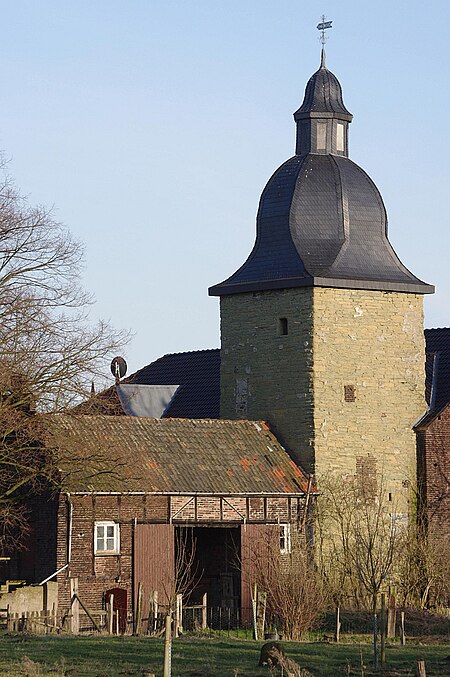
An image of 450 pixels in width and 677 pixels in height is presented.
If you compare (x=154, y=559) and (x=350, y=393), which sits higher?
(x=350, y=393)

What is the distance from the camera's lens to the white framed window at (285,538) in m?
37.7

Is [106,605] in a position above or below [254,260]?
below

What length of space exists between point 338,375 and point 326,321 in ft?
4.59

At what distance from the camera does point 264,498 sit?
37562mm

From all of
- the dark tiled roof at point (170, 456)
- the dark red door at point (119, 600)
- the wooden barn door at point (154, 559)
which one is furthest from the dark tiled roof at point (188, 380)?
the dark red door at point (119, 600)

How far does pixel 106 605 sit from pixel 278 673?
12.5 m

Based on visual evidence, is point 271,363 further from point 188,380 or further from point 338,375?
point 188,380

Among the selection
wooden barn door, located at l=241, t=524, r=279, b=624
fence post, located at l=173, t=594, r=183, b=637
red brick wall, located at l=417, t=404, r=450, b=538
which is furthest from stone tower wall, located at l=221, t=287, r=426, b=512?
fence post, located at l=173, t=594, r=183, b=637

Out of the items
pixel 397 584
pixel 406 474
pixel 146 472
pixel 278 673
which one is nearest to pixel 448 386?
pixel 406 474

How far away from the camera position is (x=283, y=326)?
39.9 m

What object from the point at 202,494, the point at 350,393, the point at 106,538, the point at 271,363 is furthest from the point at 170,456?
the point at 350,393

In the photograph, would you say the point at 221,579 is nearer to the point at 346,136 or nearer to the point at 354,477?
the point at 354,477

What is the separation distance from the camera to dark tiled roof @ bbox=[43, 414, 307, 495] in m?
35.3

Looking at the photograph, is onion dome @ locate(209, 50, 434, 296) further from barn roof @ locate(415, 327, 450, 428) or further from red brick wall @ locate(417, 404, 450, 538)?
red brick wall @ locate(417, 404, 450, 538)
